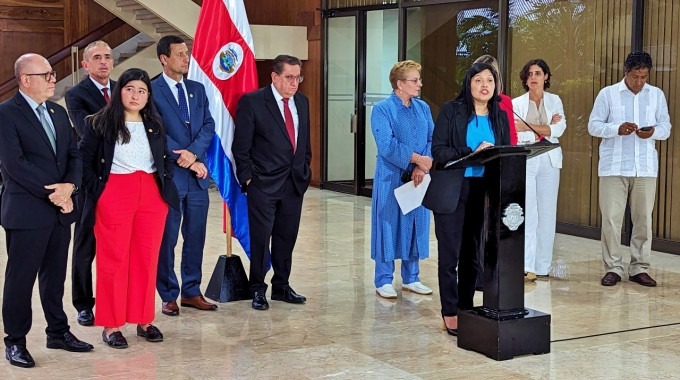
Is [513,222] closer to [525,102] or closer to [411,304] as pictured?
[411,304]

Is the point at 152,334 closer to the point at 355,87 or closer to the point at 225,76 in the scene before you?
the point at 225,76

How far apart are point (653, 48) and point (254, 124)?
4.31 metres

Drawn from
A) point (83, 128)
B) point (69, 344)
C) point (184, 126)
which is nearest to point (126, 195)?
point (83, 128)

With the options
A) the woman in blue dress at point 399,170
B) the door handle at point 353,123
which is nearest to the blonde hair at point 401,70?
the woman in blue dress at point 399,170

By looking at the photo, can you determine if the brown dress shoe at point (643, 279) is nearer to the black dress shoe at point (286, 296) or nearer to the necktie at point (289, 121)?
the black dress shoe at point (286, 296)

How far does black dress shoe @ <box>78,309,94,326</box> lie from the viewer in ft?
19.3

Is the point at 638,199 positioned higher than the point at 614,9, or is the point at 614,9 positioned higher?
the point at 614,9

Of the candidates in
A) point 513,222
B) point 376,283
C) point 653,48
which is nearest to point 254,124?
point 376,283

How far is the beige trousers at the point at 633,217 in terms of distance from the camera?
7.25m

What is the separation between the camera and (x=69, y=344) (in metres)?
5.29

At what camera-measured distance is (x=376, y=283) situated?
6.83m

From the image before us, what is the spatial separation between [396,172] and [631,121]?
187 cm

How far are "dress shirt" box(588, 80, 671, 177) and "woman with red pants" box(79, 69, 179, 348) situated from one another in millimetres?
3460

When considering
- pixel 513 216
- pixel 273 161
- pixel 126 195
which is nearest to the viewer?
pixel 513 216
